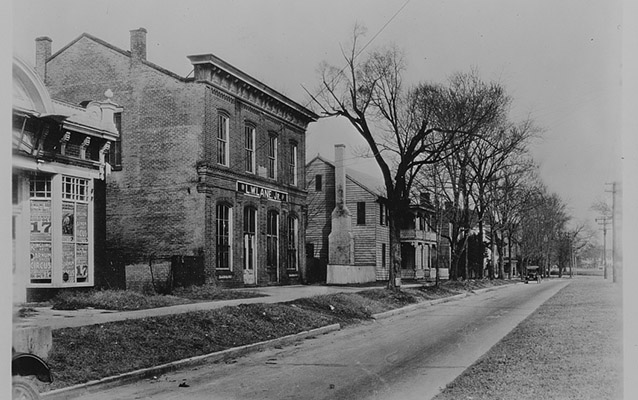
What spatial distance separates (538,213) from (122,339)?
21.3m

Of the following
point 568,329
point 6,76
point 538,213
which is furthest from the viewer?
point 538,213

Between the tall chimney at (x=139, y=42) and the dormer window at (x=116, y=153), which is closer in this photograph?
the tall chimney at (x=139, y=42)

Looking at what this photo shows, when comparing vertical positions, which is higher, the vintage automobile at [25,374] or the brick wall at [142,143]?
the brick wall at [142,143]

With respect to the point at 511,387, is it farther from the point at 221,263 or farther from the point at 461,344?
the point at 221,263

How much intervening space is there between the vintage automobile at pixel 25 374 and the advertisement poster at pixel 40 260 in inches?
77.6

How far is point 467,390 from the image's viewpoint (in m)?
8.23

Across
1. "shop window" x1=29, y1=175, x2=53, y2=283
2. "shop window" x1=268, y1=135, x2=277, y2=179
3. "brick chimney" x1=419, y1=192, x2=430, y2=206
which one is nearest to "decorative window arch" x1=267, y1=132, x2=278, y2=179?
"shop window" x1=268, y1=135, x2=277, y2=179

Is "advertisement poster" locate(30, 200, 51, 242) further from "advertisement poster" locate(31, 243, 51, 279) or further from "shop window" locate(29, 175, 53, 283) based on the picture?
"advertisement poster" locate(31, 243, 51, 279)

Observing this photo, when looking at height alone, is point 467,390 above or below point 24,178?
below

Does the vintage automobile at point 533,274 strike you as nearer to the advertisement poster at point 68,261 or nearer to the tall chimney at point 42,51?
the advertisement poster at point 68,261

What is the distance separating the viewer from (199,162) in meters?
18.9

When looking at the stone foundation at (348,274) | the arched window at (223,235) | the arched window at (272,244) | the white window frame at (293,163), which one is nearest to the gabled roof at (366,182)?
the stone foundation at (348,274)

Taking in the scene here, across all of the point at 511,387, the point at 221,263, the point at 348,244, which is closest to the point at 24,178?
the point at 511,387

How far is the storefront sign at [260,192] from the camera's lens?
75.7 feet
